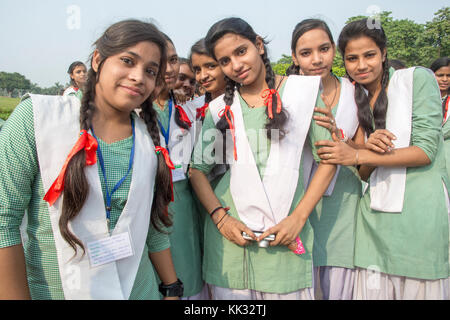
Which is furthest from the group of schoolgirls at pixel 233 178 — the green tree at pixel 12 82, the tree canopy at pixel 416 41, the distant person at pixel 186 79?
the green tree at pixel 12 82

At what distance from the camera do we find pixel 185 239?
2.07m

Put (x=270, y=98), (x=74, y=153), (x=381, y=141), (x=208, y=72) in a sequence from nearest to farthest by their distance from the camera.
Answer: (x=74, y=153), (x=270, y=98), (x=381, y=141), (x=208, y=72)

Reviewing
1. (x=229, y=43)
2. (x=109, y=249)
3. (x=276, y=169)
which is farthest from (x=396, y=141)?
(x=109, y=249)

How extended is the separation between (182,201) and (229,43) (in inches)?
38.9

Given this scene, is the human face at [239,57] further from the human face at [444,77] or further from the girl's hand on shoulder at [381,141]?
the human face at [444,77]

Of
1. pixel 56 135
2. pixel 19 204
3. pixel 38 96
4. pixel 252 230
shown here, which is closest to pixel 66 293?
pixel 19 204

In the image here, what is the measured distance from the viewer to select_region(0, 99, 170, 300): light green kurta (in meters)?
1.12

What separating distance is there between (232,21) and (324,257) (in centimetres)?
151

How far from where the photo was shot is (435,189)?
73.3 inches

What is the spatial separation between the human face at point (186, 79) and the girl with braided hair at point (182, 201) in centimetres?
57

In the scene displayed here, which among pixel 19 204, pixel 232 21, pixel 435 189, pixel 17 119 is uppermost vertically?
pixel 232 21

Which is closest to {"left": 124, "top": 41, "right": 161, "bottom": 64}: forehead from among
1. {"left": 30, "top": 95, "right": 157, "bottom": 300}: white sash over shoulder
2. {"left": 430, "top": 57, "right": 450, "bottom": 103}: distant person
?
{"left": 30, "top": 95, "right": 157, "bottom": 300}: white sash over shoulder

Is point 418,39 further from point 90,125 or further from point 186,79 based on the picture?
point 90,125
